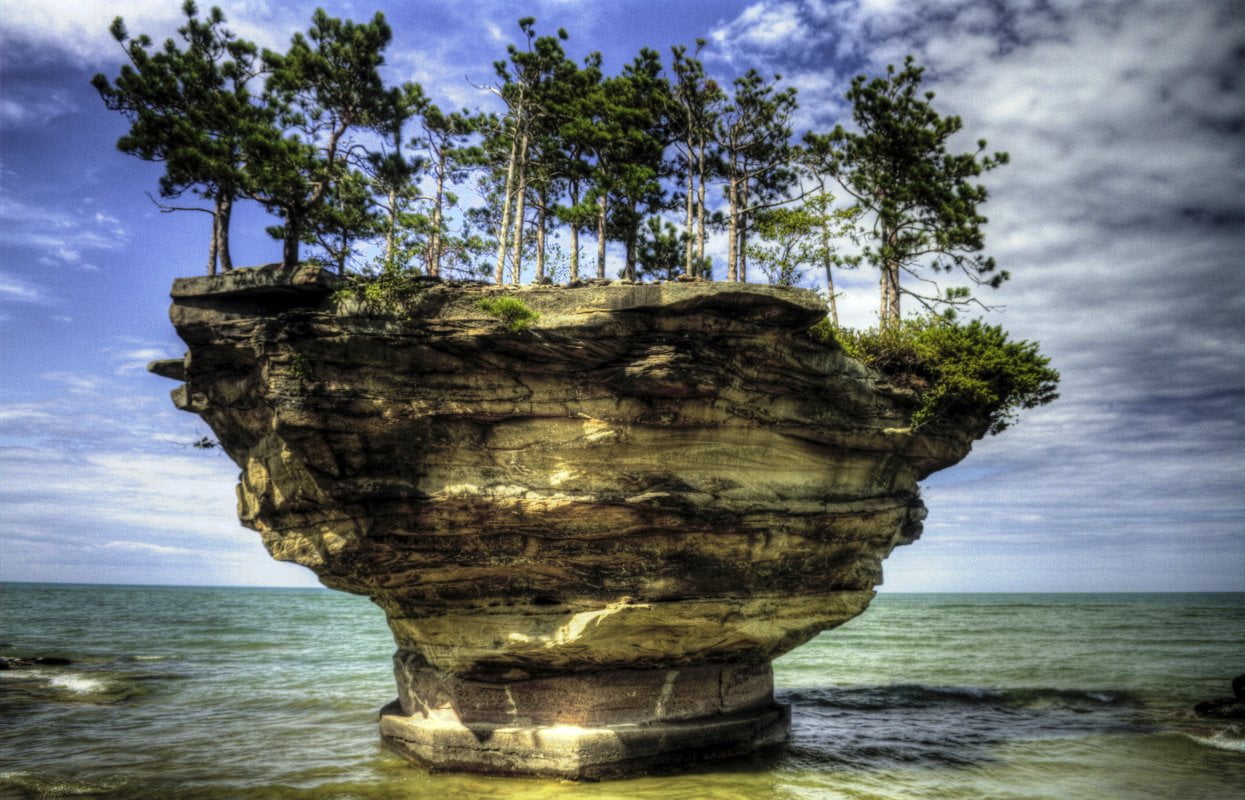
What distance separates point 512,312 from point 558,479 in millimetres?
2815

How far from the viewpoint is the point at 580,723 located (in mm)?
12953

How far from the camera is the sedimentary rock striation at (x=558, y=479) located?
11688 millimetres

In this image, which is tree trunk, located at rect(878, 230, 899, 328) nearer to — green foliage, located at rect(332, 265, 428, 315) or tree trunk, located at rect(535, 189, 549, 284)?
tree trunk, located at rect(535, 189, 549, 284)

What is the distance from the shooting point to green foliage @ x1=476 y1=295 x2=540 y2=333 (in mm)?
11359

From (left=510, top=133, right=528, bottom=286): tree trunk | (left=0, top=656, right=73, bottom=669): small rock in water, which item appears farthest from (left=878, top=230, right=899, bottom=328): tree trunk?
(left=0, top=656, right=73, bottom=669): small rock in water

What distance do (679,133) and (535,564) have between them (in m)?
11.9

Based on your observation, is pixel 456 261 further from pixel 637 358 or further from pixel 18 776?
pixel 18 776

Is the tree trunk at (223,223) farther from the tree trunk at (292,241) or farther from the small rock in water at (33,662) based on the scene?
the small rock in water at (33,662)

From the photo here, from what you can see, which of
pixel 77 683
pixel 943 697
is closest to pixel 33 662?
pixel 77 683

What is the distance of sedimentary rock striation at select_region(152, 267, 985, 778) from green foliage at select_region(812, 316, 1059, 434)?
0.76 meters

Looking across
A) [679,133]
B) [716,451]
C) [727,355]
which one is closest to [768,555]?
[716,451]

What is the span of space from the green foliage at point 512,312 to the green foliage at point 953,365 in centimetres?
596

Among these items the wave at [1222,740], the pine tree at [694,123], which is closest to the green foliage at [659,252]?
the pine tree at [694,123]

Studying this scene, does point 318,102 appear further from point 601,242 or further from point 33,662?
point 33,662
